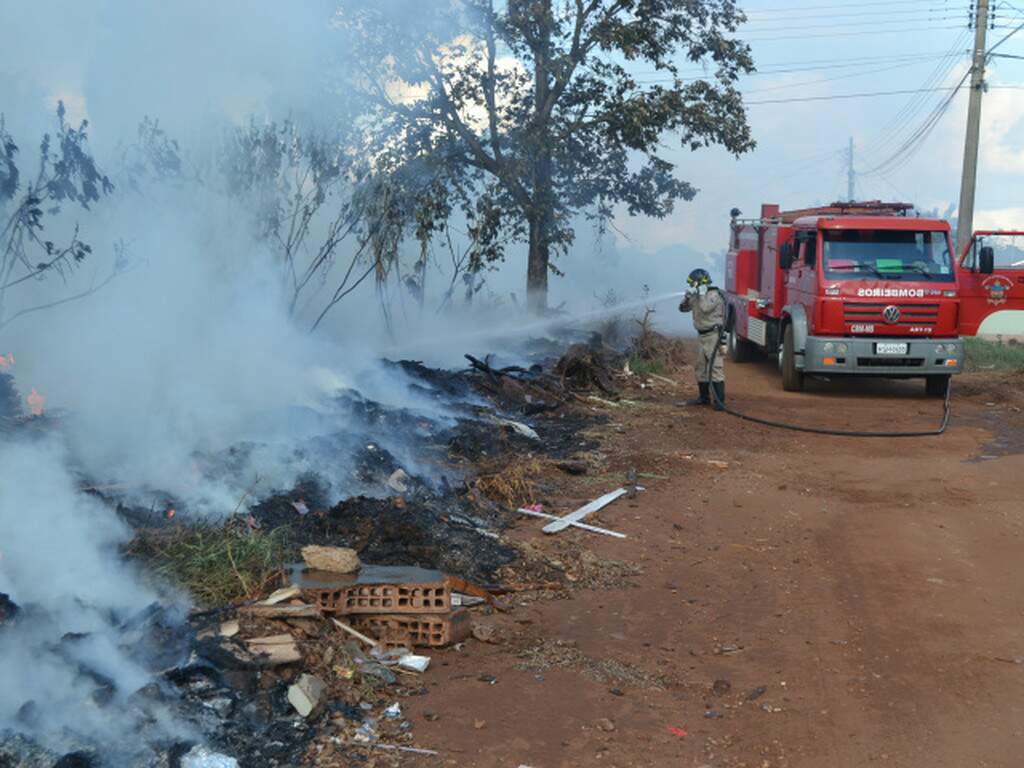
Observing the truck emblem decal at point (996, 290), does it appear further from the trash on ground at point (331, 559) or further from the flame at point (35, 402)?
the flame at point (35, 402)

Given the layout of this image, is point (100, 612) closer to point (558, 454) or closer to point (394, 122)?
point (558, 454)

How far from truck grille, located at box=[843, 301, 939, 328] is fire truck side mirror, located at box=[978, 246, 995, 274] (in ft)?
4.77

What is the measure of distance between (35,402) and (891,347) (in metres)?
10.9

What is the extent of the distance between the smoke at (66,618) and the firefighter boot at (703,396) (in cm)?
888

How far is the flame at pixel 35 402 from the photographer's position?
296 inches

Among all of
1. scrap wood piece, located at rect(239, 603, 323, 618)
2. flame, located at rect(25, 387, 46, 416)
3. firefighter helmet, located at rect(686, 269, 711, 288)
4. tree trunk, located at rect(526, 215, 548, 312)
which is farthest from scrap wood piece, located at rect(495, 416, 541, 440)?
tree trunk, located at rect(526, 215, 548, 312)

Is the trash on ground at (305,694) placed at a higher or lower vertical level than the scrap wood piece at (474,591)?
higher

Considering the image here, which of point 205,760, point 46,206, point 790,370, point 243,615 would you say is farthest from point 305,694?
point 790,370

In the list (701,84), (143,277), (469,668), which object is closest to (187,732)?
(469,668)

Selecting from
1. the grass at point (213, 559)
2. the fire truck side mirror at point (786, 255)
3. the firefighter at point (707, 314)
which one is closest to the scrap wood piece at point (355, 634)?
the grass at point (213, 559)

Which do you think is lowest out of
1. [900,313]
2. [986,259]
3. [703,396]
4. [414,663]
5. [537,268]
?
[703,396]

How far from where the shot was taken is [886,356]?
551 inches

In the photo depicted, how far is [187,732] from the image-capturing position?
397 cm

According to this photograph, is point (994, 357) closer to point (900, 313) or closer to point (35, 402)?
point (900, 313)
